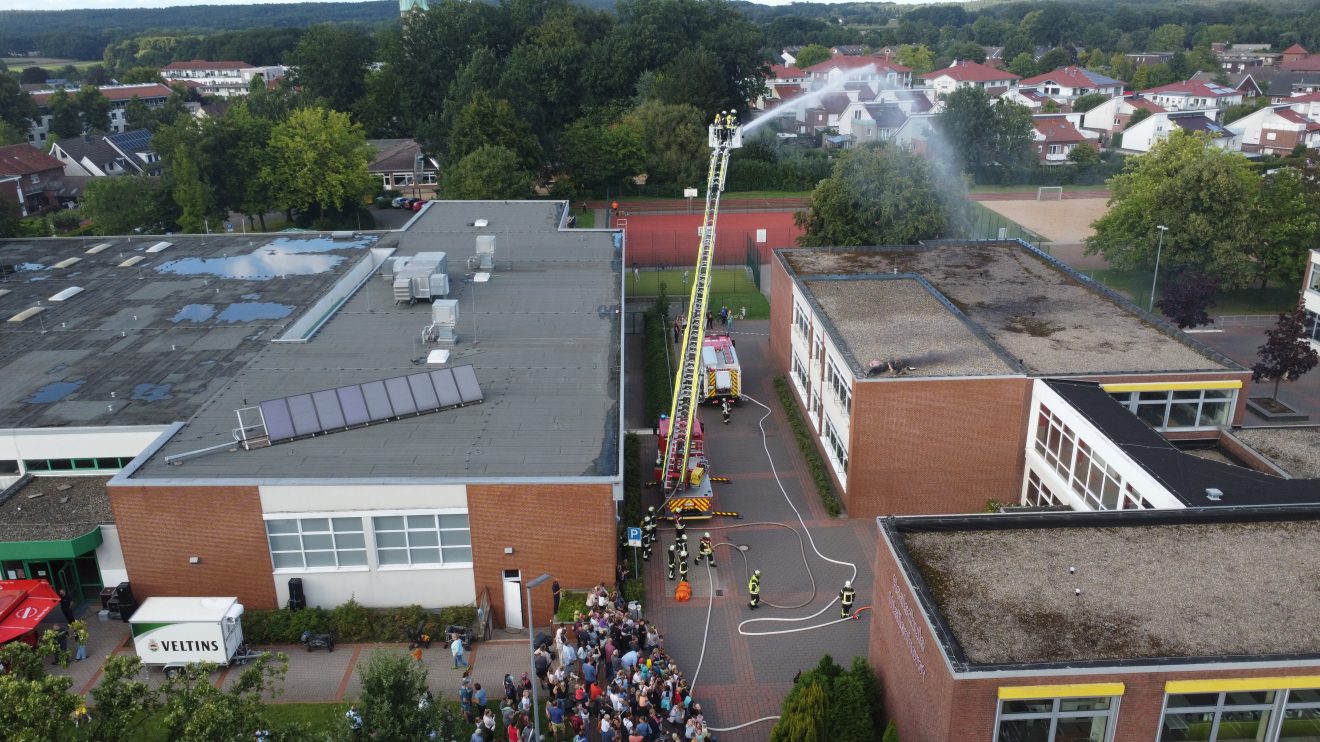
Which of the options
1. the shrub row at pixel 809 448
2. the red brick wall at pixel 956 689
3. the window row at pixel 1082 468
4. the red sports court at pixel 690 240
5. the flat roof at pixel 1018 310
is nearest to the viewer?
the red brick wall at pixel 956 689

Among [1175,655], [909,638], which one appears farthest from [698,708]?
[1175,655]

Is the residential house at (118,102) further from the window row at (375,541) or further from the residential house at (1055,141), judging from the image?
the window row at (375,541)

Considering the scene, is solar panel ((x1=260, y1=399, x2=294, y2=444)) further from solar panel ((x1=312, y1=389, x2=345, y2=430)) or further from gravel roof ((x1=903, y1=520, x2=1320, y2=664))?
gravel roof ((x1=903, y1=520, x2=1320, y2=664))

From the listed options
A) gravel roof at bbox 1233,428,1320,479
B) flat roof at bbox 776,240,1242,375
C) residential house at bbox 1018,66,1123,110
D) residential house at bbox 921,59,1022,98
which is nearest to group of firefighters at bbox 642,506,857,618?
flat roof at bbox 776,240,1242,375

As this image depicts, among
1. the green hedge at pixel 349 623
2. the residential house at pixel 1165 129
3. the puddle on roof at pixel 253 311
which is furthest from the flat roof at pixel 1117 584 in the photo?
the residential house at pixel 1165 129

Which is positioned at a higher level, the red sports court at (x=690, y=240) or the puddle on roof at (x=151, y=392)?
the puddle on roof at (x=151, y=392)
